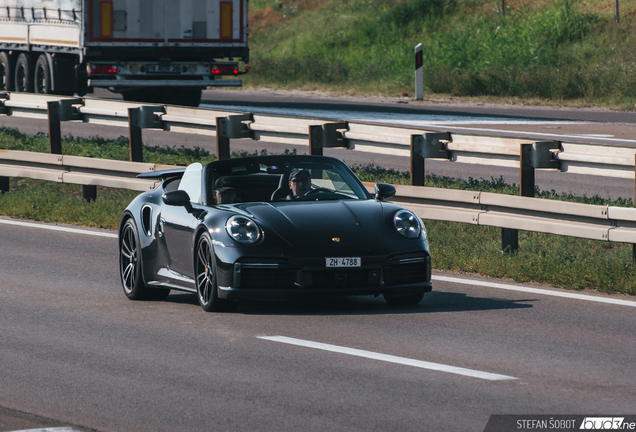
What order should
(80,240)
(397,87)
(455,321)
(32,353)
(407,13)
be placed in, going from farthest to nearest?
1. (407,13)
2. (397,87)
3. (80,240)
4. (455,321)
5. (32,353)

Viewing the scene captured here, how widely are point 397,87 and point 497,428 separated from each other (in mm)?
29706

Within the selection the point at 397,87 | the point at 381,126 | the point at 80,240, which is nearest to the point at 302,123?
the point at 381,126

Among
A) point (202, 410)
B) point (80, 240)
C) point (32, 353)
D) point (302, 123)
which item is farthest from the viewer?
point (302, 123)

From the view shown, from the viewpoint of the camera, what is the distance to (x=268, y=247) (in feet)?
28.3

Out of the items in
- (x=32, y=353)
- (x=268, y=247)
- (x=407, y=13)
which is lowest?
(x=32, y=353)

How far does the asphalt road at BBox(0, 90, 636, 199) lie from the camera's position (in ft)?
58.2

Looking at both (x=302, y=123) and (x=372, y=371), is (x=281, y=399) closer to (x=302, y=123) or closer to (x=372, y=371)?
(x=372, y=371)

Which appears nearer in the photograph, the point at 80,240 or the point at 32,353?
the point at 32,353

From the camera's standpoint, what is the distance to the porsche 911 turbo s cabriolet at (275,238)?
8.62 metres

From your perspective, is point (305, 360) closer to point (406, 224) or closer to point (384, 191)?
point (406, 224)

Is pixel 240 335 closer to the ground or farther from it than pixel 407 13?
closer to the ground

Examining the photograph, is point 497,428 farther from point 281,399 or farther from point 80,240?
point 80,240

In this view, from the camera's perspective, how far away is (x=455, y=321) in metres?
8.52

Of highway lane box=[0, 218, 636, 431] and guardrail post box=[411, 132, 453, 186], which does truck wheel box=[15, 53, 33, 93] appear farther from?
highway lane box=[0, 218, 636, 431]
